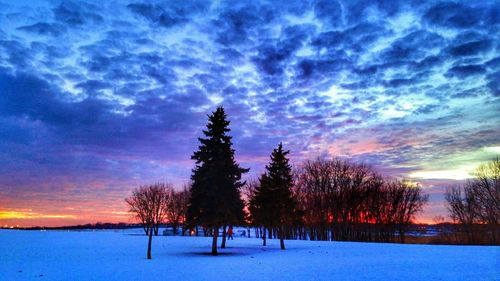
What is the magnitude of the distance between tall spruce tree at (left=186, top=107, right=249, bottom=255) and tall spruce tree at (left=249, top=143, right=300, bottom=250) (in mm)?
6172

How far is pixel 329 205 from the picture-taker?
2894 inches

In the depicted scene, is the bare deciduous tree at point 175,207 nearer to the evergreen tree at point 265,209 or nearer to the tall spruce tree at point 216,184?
the evergreen tree at point 265,209

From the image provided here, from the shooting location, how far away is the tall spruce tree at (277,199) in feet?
143

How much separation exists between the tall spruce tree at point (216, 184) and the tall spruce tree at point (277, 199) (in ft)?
20.2

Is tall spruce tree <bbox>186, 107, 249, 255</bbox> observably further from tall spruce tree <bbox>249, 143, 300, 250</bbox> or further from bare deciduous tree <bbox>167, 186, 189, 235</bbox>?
bare deciduous tree <bbox>167, 186, 189, 235</bbox>

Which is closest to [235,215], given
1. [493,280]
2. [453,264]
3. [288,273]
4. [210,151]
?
[210,151]

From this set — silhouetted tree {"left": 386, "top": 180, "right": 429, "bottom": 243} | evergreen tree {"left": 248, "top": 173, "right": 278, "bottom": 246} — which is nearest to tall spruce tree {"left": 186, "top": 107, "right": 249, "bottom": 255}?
evergreen tree {"left": 248, "top": 173, "right": 278, "bottom": 246}

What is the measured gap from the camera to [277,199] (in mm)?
43500

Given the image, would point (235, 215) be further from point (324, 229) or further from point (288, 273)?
point (324, 229)

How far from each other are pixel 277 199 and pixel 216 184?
9710mm

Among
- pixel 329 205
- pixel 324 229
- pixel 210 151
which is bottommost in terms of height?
pixel 324 229

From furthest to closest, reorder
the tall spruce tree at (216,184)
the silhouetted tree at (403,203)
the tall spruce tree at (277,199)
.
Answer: the silhouetted tree at (403,203), the tall spruce tree at (277,199), the tall spruce tree at (216,184)

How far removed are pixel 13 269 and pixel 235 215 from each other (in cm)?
1957

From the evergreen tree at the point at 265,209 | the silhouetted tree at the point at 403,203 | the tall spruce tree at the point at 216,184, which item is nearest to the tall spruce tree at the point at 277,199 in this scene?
the evergreen tree at the point at 265,209
